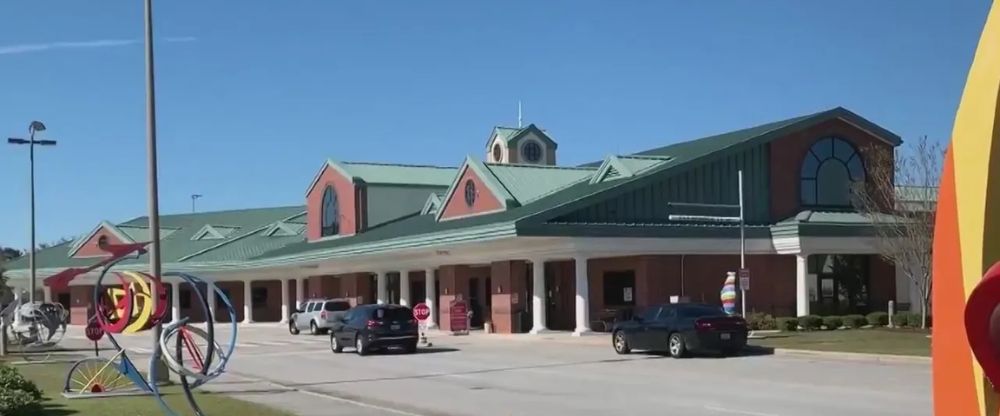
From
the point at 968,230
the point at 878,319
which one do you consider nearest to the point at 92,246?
the point at 878,319

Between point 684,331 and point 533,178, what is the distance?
1942 centimetres

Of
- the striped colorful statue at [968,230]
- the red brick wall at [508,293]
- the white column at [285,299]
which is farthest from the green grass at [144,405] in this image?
the white column at [285,299]

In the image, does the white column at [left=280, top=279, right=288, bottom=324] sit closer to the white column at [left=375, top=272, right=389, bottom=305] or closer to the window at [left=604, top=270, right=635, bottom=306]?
the white column at [left=375, top=272, right=389, bottom=305]

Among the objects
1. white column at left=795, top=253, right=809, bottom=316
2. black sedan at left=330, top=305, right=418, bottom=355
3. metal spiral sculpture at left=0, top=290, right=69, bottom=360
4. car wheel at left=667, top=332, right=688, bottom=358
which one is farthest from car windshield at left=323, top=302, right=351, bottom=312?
car wheel at left=667, top=332, right=688, bottom=358

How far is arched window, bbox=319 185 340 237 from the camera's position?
59.7m

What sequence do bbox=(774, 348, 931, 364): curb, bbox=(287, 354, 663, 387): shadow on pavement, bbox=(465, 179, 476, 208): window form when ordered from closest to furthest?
bbox=(287, 354, 663, 387): shadow on pavement < bbox=(774, 348, 931, 364): curb < bbox=(465, 179, 476, 208): window

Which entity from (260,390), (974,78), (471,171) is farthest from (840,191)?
(974,78)

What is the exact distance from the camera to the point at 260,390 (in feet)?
69.8

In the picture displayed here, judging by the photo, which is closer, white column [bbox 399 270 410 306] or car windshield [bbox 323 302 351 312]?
car windshield [bbox 323 302 351 312]

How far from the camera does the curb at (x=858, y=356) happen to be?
24.3 metres

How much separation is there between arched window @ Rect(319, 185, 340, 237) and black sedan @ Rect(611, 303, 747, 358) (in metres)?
32.4

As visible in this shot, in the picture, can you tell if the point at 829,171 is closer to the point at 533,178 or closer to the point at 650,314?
the point at 533,178

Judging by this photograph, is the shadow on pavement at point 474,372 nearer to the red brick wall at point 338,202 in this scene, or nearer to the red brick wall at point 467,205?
the red brick wall at point 467,205

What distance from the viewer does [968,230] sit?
14.6 ft
